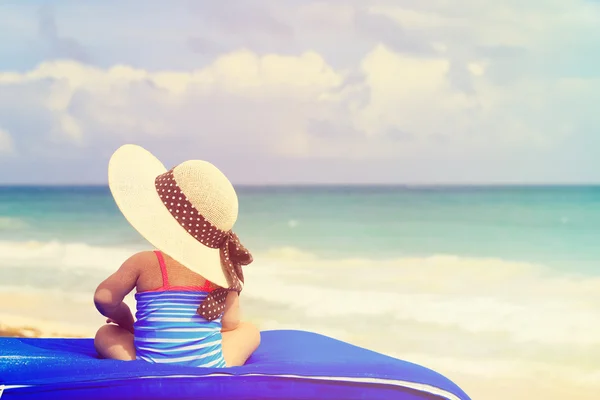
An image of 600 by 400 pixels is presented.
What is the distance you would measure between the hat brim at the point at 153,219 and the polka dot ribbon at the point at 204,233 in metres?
0.01

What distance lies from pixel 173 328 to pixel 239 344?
232 millimetres

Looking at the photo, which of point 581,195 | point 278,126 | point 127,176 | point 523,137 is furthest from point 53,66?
point 581,195

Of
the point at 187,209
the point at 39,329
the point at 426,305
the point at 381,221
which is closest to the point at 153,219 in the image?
the point at 187,209

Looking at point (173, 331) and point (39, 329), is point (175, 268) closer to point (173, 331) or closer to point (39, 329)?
point (173, 331)

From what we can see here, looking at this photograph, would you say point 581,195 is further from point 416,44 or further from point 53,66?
point 53,66

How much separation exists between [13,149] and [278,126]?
2382mm

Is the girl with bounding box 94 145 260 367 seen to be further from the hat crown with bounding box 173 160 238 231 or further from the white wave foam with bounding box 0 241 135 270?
the white wave foam with bounding box 0 241 135 270

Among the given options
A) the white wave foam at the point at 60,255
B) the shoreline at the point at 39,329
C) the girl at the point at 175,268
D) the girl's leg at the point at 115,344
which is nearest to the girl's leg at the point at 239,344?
the girl at the point at 175,268

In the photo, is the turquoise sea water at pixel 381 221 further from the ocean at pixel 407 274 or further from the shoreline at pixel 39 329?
the shoreline at pixel 39 329

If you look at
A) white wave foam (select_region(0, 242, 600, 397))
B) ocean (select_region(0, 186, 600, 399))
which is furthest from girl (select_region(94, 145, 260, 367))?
white wave foam (select_region(0, 242, 600, 397))

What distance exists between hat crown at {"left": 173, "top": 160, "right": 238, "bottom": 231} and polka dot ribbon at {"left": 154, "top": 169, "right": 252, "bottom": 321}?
0.01 metres

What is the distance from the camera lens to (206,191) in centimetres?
197

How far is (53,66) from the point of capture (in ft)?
22.3

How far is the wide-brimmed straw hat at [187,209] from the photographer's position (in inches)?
75.8
